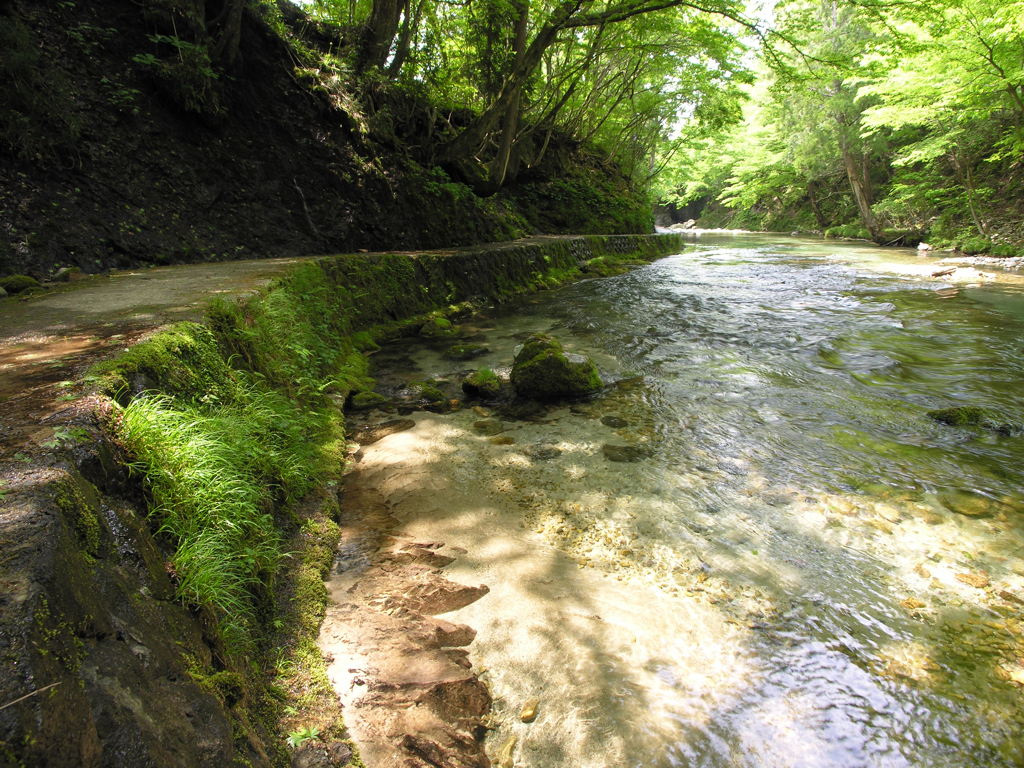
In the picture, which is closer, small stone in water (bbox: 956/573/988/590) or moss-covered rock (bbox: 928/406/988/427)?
small stone in water (bbox: 956/573/988/590)

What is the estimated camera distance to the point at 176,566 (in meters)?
1.66

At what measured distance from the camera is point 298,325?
4957 mm

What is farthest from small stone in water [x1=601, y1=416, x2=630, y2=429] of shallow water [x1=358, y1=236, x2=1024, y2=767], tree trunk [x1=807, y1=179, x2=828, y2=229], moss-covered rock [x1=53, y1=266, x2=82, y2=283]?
tree trunk [x1=807, y1=179, x2=828, y2=229]

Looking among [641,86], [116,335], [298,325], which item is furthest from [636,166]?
[116,335]

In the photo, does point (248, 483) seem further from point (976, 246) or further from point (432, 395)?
point (976, 246)

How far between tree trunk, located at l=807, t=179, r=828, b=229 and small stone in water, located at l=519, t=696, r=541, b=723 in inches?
1467

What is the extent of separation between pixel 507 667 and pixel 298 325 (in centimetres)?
410

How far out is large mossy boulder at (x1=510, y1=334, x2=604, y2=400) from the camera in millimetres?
5055

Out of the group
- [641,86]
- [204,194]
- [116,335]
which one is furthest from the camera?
[641,86]

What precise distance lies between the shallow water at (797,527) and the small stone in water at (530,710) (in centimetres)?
15

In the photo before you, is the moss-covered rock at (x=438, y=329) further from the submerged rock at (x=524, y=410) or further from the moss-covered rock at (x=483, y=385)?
the submerged rock at (x=524, y=410)

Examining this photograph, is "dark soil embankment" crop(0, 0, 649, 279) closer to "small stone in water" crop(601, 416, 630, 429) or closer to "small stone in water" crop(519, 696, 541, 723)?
"small stone in water" crop(601, 416, 630, 429)

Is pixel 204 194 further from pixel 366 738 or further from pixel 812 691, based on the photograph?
pixel 812 691

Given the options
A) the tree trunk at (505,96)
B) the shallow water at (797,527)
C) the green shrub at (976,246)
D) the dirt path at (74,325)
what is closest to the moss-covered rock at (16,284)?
the dirt path at (74,325)
